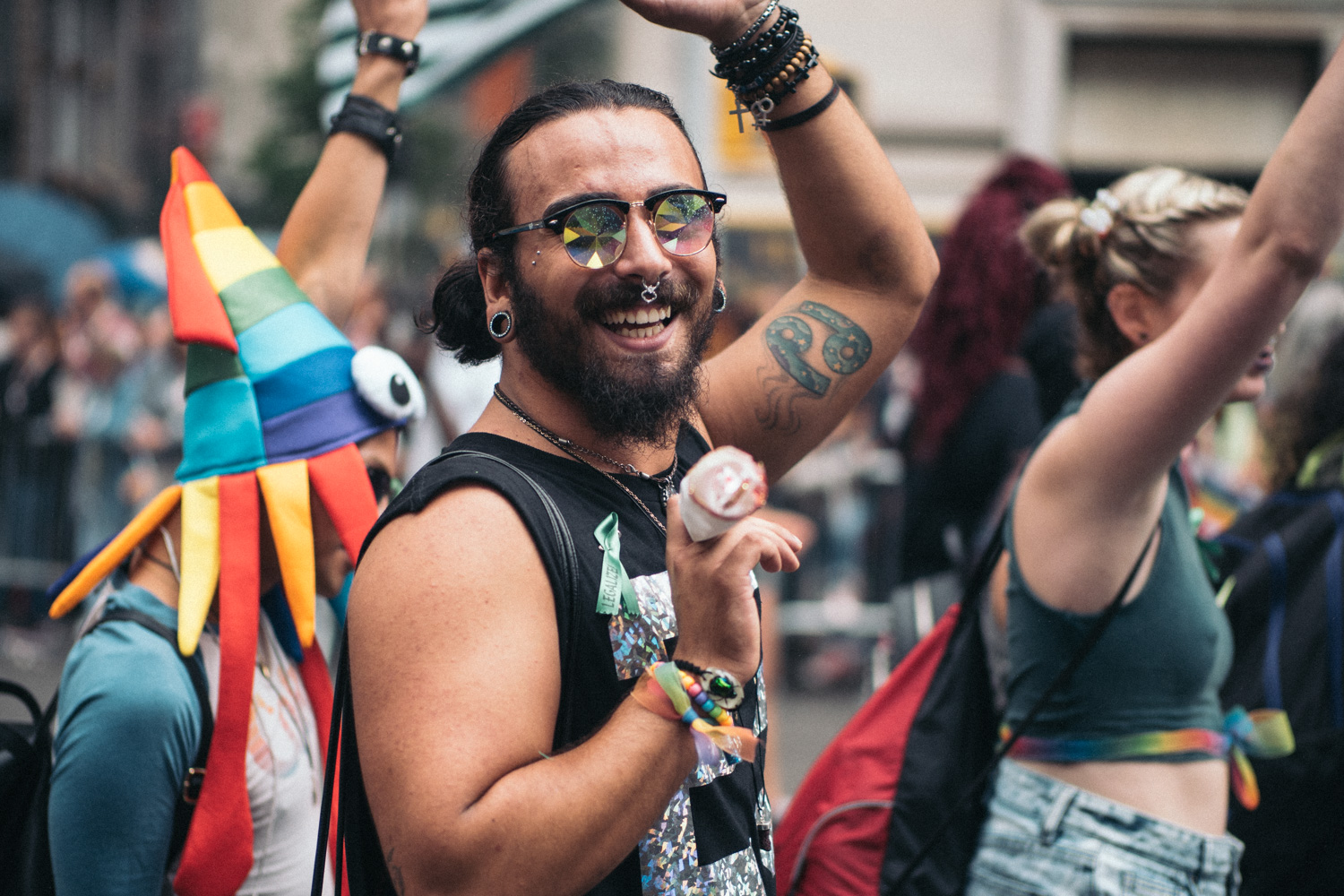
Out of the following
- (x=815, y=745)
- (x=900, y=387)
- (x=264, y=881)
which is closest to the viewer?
(x=264, y=881)

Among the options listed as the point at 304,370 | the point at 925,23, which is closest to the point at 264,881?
the point at 304,370

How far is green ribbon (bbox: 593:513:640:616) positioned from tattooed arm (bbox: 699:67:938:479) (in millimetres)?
568

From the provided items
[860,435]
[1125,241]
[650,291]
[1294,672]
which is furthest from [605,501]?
[860,435]

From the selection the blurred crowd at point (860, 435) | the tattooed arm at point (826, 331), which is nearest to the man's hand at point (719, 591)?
the tattooed arm at point (826, 331)

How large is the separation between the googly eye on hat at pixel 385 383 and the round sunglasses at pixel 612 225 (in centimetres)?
78

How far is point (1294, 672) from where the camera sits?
2.95m

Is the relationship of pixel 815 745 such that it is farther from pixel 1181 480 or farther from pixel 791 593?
pixel 1181 480

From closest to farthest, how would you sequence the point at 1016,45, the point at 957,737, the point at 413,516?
Result: the point at 413,516 → the point at 957,737 → the point at 1016,45

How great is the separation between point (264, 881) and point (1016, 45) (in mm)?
10390

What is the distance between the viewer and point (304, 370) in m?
2.43

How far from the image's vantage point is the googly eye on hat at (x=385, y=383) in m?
2.49

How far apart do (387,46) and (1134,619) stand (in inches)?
73.2

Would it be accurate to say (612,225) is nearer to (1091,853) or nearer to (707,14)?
(707,14)

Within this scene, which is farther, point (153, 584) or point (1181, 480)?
point (1181, 480)
